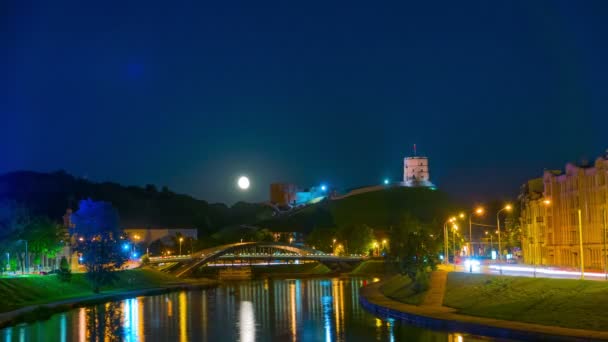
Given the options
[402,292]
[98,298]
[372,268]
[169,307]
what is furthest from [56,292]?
[372,268]

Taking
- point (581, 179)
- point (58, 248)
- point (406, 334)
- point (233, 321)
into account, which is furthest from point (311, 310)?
point (58, 248)

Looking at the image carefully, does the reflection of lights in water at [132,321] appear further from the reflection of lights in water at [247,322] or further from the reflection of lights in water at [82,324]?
the reflection of lights in water at [247,322]

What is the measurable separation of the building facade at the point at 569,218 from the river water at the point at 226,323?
17.4 meters

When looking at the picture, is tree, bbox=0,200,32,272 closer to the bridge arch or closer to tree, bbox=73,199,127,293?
tree, bbox=73,199,127,293

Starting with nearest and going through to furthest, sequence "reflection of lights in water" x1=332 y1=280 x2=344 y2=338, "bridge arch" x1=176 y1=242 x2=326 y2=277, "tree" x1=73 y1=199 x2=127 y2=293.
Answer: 1. "reflection of lights in water" x1=332 y1=280 x2=344 y2=338
2. "tree" x1=73 y1=199 x2=127 y2=293
3. "bridge arch" x1=176 y1=242 x2=326 y2=277

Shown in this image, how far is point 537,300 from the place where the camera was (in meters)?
43.1

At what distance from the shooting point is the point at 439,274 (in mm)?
67438

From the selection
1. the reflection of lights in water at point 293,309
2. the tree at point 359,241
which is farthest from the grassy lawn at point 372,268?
the reflection of lights in water at point 293,309

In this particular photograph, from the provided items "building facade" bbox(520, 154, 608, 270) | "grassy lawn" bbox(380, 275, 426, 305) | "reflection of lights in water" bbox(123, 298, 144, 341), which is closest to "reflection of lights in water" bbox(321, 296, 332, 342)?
"grassy lawn" bbox(380, 275, 426, 305)

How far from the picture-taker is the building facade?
63.6 m

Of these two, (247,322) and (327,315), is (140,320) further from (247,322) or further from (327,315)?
(327,315)

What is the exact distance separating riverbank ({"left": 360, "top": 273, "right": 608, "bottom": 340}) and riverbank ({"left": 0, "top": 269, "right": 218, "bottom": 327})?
27660 millimetres

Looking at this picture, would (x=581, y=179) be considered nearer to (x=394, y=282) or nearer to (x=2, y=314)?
(x=394, y=282)

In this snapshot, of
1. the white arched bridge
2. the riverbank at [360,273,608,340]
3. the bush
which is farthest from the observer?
the white arched bridge
